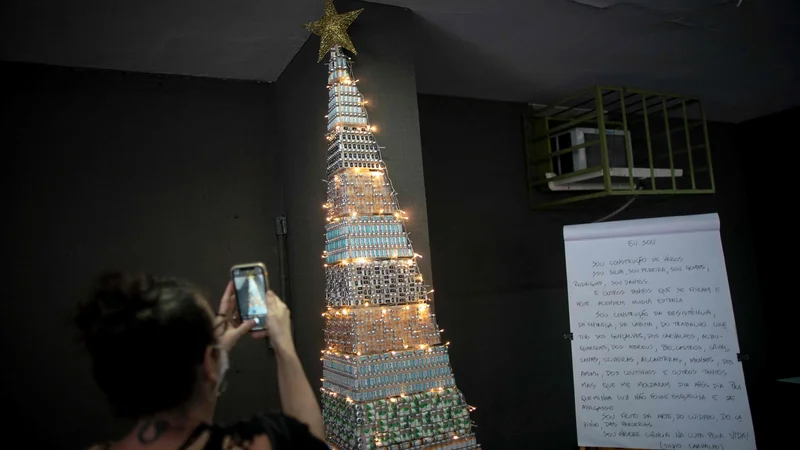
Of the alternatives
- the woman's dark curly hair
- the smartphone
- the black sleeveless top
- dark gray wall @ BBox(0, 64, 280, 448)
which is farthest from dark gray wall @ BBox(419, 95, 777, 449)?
the woman's dark curly hair

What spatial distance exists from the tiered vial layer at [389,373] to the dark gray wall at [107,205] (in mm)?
946

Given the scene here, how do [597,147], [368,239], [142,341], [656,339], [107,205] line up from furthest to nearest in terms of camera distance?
[597,147]
[656,339]
[107,205]
[368,239]
[142,341]

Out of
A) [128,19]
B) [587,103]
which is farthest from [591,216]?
[128,19]

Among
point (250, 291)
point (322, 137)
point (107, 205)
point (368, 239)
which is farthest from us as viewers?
point (107, 205)

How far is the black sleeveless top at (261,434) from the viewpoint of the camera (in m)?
1.08

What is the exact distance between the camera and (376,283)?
2.02 m

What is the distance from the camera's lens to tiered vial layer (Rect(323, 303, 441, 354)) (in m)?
1.97

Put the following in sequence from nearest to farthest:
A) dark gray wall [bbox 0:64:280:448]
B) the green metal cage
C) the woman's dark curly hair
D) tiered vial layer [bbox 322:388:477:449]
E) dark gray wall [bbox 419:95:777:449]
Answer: the woman's dark curly hair < tiered vial layer [bbox 322:388:477:449] < dark gray wall [bbox 0:64:280:448] < the green metal cage < dark gray wall [bbox 419:95:777:449]

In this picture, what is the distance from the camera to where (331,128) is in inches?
86.3

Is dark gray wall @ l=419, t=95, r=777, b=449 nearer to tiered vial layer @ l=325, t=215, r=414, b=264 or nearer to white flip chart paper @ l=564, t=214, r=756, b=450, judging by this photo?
white flip chart paper @ l=564, t=214, r=756, b=450

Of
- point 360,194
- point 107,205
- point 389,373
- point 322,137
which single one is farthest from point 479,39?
point 107,205

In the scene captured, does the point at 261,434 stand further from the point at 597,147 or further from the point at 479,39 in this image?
the point at 597,147

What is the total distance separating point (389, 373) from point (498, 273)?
170 cm

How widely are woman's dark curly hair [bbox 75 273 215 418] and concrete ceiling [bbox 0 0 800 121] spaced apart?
1.49 meters
